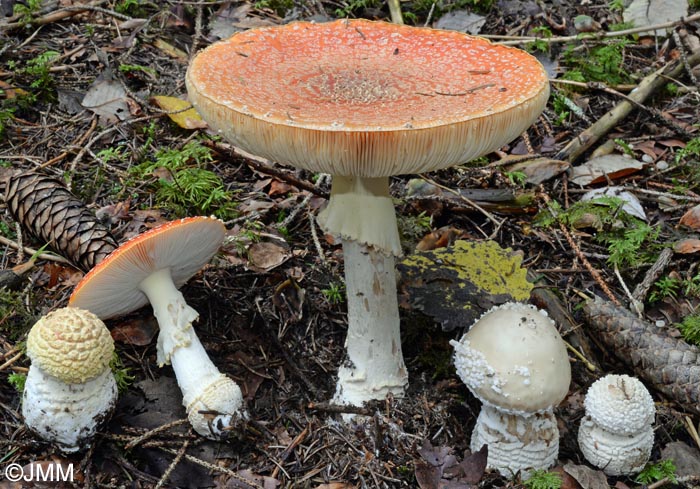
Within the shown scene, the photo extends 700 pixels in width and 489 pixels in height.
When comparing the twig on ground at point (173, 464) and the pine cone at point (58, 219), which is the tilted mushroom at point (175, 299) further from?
the pine cone at point (58, 219)

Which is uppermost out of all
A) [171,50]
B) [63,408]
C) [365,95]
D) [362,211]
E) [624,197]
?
[365,95]

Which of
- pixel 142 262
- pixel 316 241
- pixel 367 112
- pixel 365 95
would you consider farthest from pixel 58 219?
pixel 367 112

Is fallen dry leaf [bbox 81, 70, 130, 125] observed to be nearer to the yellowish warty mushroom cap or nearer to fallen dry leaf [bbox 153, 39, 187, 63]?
fallen dry leaf [bbox 153, 39, 187, 63]

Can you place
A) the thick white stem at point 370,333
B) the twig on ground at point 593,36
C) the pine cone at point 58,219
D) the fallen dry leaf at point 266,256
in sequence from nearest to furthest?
the thick white stem at point 370,333 < the pine cone at point 58,219 < the fallen dry leaf at point 266,256 < the twig on ground at point 593,36

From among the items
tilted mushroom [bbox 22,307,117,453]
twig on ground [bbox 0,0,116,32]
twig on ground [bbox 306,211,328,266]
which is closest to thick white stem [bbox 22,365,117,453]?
tilted mushroom [bbox 22,307,117,453]

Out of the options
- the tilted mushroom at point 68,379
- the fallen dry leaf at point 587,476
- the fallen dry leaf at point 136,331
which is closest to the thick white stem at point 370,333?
the fallen dry leaf at point 587,476

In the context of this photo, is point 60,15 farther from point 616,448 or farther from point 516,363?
point 616,448

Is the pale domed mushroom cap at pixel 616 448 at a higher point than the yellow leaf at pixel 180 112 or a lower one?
lower
